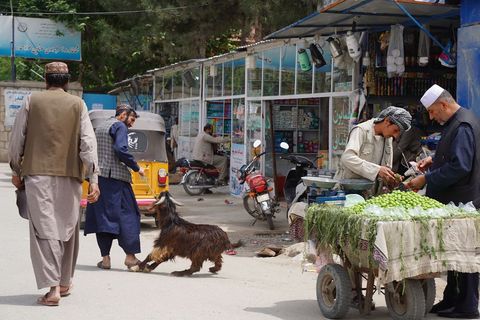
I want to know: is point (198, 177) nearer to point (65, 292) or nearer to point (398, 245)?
point (65, 292)

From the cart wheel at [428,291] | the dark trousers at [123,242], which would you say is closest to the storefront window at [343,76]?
the dark trousers at [123,242]

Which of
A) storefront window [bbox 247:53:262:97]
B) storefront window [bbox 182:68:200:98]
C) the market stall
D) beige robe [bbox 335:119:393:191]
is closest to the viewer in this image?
the market stall

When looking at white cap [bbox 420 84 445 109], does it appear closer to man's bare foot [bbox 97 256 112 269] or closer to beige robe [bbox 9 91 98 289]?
beige robe [bbox 9 91 98 289]

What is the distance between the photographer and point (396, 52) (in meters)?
11.6

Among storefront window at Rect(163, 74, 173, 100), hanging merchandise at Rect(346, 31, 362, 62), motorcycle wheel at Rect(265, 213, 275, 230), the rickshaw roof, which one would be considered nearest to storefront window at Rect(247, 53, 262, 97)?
the rickshaw roof

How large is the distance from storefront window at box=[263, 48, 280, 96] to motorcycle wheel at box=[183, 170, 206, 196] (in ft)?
9.28

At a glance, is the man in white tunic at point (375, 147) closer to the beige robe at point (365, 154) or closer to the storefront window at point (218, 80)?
the beige robe at point (365, 154)

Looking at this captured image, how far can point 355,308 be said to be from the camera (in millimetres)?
6828

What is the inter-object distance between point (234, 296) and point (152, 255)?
1.41 meters

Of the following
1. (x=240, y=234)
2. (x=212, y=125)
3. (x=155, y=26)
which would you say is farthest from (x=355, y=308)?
(x=155, y=26)

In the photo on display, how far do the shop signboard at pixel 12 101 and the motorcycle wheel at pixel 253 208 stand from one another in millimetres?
18610

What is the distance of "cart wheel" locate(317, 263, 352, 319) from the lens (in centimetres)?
643

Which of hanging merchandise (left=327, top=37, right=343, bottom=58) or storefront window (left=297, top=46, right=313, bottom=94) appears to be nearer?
hanging merchandise (left=327, top=37, right=343, bottom=58)

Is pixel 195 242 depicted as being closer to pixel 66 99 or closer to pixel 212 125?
pixel 66 99
